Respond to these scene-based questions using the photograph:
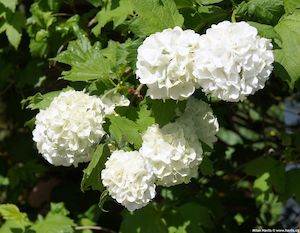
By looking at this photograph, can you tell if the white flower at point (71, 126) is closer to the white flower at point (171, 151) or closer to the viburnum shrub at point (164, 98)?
the viburnum shrub at point (164, 98)

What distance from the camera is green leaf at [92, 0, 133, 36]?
94.3 inches

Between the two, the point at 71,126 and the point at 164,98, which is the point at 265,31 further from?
the point at 71,126

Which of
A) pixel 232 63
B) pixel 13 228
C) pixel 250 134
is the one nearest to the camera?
pixel 232 63

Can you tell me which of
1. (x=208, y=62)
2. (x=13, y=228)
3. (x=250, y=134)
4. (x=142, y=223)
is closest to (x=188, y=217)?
(x=142, y=223)

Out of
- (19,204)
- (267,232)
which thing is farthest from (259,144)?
(19,204)

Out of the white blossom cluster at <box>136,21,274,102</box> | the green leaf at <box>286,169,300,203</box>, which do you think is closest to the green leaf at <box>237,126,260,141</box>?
the green leaf at <box>286,169,300,203</box>

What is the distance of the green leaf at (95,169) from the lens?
76.1 inches

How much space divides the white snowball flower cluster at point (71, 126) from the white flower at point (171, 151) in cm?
17

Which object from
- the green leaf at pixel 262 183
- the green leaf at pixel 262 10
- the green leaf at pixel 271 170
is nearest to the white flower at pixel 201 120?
the green leaf at pixel 262 10

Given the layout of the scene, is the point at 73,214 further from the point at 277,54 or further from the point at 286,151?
the point at 277,54

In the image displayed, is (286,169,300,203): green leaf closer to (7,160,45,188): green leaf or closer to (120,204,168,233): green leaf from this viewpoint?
(120,204,168,233): green leaf

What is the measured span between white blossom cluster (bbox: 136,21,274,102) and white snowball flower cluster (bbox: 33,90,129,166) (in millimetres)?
230

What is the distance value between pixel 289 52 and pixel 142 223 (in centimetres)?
110

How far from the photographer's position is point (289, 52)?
1929 mm
